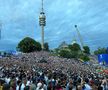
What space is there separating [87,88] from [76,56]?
99597 mm

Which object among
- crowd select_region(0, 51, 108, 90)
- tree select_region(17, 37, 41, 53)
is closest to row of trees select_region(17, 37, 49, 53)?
tree select_region(17, 37, 41, 53)

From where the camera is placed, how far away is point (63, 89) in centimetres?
1686

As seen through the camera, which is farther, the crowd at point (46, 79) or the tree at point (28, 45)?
the tree at point (28, 45)

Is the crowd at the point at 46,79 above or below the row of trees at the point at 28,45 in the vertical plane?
below

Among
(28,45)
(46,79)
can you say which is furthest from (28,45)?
(46,79)

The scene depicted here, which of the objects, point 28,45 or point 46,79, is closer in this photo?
point 46,79

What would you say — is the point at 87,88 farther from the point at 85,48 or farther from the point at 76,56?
the point at 85,48

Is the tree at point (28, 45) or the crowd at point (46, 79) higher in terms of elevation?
the tree at point (28, 45)

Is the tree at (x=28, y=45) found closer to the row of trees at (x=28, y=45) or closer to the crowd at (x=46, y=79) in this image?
the row of trees at (x=28, y=45)

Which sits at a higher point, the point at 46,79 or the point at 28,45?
the point at 28,45

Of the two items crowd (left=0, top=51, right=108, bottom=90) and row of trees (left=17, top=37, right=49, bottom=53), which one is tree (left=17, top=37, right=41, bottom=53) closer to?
row of trees (left=17, top=37, right=49, bottom=53)

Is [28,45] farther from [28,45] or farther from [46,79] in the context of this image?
[46,79]

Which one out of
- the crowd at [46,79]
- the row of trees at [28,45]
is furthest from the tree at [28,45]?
the crowd at [46,79]

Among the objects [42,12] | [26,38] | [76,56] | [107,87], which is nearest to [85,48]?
[42,12]
